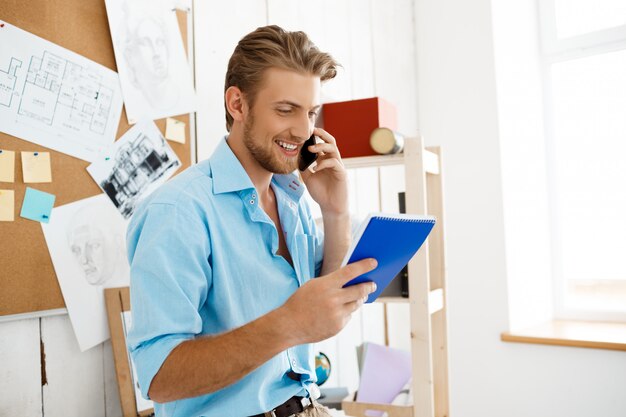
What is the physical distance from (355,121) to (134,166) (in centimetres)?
80

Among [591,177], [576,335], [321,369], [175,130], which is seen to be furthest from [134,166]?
[591,177]

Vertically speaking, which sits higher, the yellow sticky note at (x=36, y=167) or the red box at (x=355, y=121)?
the red box at (x=355, y=121)

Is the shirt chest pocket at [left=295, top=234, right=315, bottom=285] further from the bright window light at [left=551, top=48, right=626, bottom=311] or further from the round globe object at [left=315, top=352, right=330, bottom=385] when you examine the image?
the bright window light at [left=551, top=48, right=626, bottom=311]

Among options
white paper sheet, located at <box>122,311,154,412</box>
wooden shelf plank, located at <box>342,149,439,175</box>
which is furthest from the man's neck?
wooden shelf plank, located at <box>342,149,439,175</box>

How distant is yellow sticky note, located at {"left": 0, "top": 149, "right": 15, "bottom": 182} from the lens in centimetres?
123

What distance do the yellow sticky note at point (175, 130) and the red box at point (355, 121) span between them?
0.57 m

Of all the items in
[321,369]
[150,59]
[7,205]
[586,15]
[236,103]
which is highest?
[586,15]

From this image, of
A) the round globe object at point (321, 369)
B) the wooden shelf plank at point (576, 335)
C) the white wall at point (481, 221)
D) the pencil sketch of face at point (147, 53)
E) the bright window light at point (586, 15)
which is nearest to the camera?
the pencil sketch of face at point (147, 53)

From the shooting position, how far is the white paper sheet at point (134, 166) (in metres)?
1.45

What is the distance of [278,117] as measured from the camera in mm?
1235

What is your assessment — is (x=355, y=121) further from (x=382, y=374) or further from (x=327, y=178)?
(x=382, y=374)

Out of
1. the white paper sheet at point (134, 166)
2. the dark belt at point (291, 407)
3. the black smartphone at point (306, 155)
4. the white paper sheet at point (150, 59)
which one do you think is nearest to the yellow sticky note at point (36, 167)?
the white paper sheet at point (134, 166)

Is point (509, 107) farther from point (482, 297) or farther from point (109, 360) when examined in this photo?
point (109, 360)

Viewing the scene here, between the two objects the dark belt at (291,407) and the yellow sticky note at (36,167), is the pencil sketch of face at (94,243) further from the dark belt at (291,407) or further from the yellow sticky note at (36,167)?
the dark belt at (291,407)
